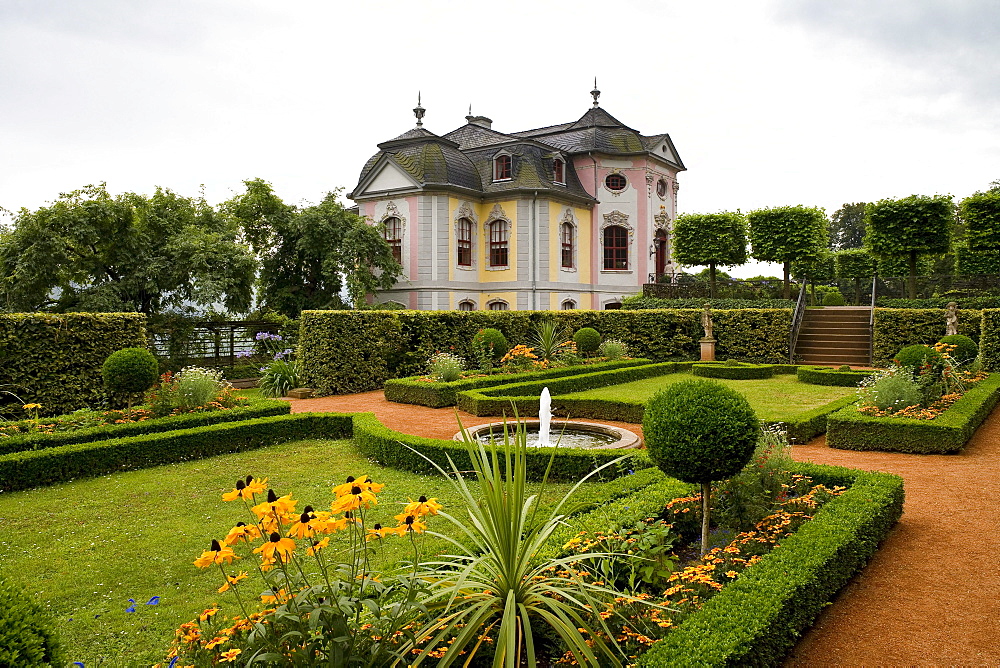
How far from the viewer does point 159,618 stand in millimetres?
3611

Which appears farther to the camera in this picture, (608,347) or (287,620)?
(608,347)

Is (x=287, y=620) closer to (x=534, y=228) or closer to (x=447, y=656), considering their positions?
(x=447, y=656)

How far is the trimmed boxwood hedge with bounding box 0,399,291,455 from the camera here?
23.2 feet

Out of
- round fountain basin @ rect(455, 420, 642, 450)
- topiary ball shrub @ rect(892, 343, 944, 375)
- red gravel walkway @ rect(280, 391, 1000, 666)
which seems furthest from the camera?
topiary ball shrub @ rect(892, 343, 944, 375)

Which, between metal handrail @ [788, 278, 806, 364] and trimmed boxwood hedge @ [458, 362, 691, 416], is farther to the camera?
metal handrail @ [788, 278, 806, 364]

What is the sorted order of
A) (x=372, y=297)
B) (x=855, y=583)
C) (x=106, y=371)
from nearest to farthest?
(x=855, y=583) → (x=106, y=371) → (x=372, y=297)

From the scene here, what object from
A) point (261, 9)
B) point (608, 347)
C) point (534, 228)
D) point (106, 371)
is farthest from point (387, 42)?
point (534, 228)

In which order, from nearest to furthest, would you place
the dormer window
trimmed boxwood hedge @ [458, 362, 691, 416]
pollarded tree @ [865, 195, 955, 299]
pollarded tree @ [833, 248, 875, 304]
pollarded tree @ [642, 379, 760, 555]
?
1. pollarded tree @ [642, 379, 760, 555]
2. trimmed boxwood hedge @ [458, 362, 691, 416]
3. pollarded tree @ [865, 195, 955, 299]
4. the dormer window
5. pollarded tree @ [833, 248, 875, 304]

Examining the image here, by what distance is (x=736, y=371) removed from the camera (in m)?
15.3

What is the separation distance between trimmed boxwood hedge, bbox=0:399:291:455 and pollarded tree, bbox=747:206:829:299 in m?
18.0

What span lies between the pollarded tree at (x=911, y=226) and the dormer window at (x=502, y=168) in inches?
489

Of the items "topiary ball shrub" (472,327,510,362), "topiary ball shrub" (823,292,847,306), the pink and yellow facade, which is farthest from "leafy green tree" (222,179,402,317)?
"topiary ball shrub" (823,292,847,306)

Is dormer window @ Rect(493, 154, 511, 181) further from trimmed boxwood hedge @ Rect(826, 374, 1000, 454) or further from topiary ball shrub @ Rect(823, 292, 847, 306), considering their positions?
trimmed boxwood hedge @ Rect(826, 374, 1000, 454)

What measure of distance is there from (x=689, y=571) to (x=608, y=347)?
13.7m
